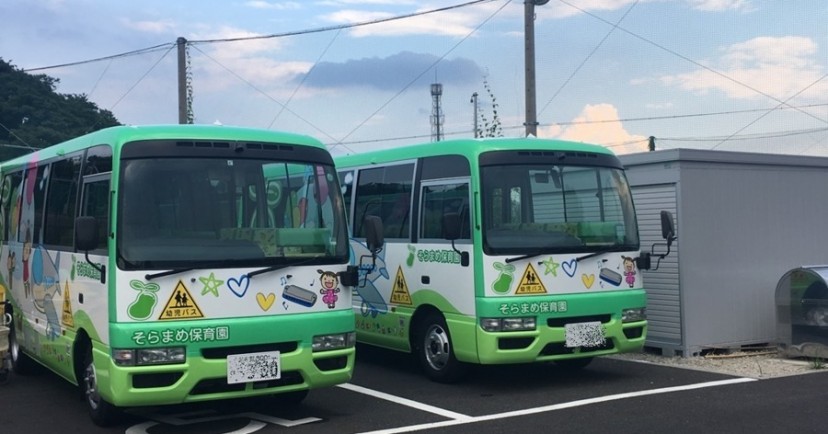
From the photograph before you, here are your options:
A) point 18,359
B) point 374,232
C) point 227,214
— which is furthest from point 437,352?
point 18,359

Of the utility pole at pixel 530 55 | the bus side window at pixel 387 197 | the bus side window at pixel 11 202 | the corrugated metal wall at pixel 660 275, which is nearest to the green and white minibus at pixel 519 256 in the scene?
the bus side window at pixel 387 197

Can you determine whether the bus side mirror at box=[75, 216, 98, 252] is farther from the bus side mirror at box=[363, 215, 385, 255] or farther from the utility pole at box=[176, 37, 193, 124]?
the utility pole at box=[176, 37, 193, 124]

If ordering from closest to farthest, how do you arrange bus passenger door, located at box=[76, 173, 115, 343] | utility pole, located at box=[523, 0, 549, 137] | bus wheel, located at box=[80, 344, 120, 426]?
1. bus passenger door, located at box=[76, 173, 115, 343]
2. bus wheel, located at box=[80, 344, 120, 426]
3. utility pole, located at box=[523, 0, 549, 137]

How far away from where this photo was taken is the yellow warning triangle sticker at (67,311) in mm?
7898

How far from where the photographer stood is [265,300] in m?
7.11

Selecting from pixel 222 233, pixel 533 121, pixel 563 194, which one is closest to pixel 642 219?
pixel 563 194

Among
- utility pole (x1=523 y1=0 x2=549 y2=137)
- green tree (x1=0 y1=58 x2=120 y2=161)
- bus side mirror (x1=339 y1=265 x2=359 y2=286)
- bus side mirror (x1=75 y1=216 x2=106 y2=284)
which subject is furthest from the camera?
green tree (x1=0 y1=58 x2=120 y2=161)

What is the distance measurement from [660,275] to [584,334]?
2.69 m

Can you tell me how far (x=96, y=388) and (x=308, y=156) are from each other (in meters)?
2.62

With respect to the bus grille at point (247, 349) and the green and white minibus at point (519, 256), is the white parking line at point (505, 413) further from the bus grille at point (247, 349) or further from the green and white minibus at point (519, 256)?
the bus grille at point (247, 349)

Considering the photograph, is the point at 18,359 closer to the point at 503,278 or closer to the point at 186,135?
the point at 186,135

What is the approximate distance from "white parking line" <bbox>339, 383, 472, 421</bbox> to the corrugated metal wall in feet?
13.7

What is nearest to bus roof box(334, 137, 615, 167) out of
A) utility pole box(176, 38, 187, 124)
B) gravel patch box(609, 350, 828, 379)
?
gravel patch box(609, 350, 828, 379)

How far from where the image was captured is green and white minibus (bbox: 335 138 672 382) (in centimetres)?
891
